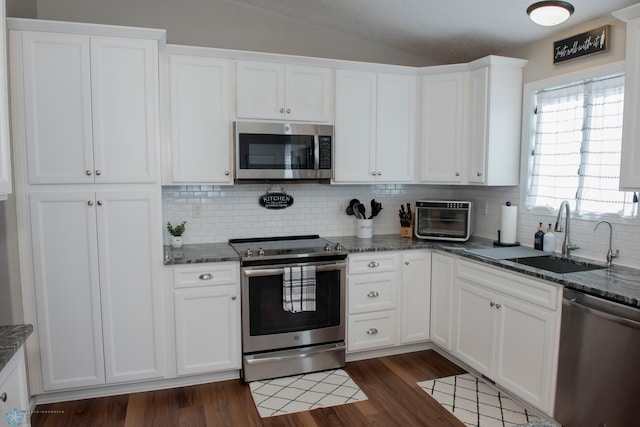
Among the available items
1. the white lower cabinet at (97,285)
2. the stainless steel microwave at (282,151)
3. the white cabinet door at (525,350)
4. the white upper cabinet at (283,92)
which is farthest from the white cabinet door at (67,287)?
the white cabinet door at (525,350)

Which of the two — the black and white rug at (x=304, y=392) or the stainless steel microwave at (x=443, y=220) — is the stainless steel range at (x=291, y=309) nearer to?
the black and white rug at (x=304, y=392)

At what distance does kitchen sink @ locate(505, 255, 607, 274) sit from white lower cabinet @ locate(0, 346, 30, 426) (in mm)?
2679

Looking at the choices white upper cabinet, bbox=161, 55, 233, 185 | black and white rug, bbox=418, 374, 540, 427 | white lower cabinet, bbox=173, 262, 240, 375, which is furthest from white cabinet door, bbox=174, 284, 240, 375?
black and white rug, bbox=418, 374, 540, 427

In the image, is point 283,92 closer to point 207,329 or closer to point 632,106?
point 207,329

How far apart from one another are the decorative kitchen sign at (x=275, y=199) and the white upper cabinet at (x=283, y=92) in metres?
0.66

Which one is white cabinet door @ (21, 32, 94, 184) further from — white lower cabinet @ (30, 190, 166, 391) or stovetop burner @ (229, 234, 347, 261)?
stovetop burner @ (229, 234, 347, 261)

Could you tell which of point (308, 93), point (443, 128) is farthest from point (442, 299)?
point (308, 93)

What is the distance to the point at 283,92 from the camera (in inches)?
130

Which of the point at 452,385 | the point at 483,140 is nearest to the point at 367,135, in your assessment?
the point at 483,140

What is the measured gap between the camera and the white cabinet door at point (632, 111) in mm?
2172

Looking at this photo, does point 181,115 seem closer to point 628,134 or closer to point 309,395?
point 309,395

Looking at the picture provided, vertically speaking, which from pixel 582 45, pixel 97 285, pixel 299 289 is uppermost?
pixel 582 45

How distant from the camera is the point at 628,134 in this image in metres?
2.22

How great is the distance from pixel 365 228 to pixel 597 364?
77.7 inches
